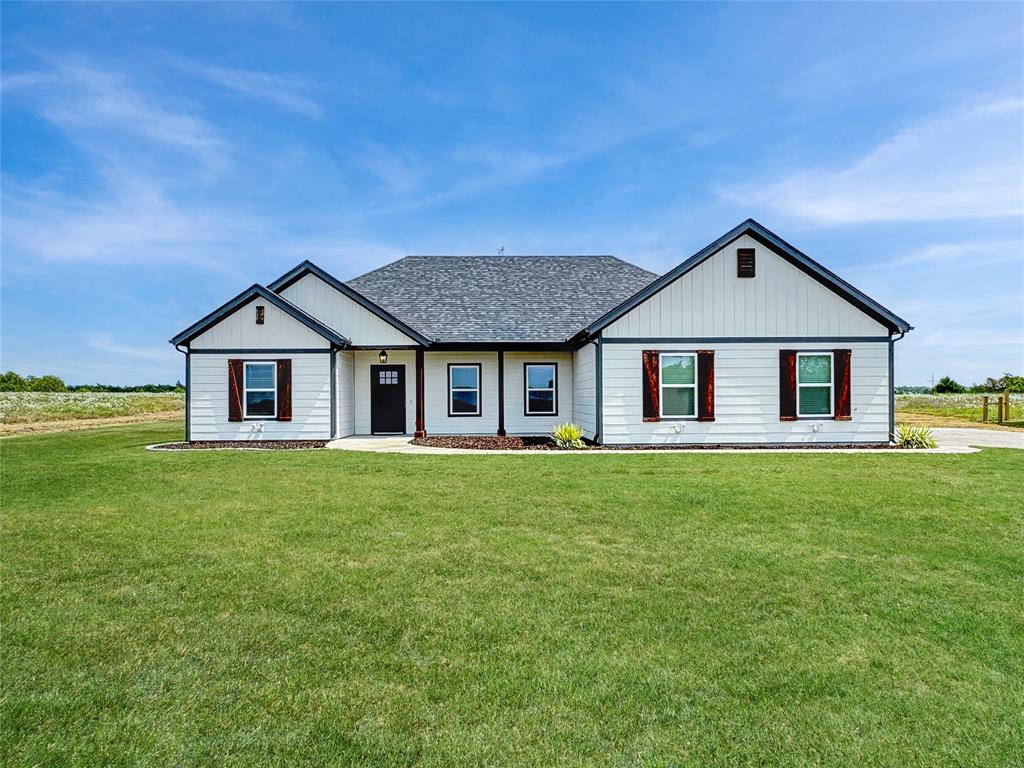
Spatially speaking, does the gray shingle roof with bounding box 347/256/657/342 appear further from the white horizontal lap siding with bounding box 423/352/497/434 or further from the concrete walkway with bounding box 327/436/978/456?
the concrete walkway with bounding box 327/436/978/456

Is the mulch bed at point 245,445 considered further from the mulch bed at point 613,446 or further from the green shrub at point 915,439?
the green shrub at point 915,439

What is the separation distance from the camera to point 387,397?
839 inches

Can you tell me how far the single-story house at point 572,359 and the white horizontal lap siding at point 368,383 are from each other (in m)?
0.05

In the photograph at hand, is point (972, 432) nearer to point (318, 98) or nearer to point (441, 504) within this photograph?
point (441, 504)

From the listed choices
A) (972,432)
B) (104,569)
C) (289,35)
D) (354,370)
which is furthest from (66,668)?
(972,432)

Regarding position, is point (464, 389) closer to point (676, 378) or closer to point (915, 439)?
point (676, 378)

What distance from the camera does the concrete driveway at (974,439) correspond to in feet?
56.9

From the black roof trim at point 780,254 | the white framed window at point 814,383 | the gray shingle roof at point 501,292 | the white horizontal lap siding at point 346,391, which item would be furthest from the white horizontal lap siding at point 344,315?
the white framed window at point 814,383

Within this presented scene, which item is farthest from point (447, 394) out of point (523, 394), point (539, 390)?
point (539, 390)

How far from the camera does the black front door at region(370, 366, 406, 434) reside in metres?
21.3

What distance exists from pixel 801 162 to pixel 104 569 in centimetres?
1705

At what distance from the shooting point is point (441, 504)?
30.1 ft

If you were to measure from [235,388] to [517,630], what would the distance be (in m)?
16.5

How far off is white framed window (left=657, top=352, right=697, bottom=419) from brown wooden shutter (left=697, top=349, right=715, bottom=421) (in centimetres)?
13
